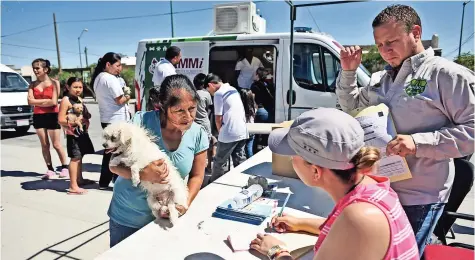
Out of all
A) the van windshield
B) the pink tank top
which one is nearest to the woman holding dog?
the pink tank top

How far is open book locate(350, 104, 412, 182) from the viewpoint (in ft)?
4.65

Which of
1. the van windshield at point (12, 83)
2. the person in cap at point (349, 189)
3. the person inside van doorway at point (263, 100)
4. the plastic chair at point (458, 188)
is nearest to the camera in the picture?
the person in cap at point (349, 189)

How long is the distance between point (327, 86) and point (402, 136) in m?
4.22

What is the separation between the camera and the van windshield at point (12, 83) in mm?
8794

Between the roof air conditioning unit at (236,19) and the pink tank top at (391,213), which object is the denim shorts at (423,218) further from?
the roof air conditioning unit at (236,19)

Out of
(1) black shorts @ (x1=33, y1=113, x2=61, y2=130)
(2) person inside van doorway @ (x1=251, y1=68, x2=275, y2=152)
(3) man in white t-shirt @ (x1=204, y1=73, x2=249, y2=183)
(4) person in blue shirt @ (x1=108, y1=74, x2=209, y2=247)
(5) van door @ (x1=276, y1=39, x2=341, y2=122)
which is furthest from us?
(2) person inside van doorway @ (x1=251, y1=68, x2=275, y2=152)

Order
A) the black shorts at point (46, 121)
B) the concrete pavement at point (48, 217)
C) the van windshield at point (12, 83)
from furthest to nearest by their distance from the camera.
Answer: the van windshield at point (12, 83) → the black shorts at point (46, 121) → the concrete pavement at point (48, 217)

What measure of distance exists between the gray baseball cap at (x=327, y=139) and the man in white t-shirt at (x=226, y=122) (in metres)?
3.02

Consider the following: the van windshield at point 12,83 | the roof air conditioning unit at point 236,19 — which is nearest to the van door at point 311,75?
the roof air conditioning unit at point 236,19

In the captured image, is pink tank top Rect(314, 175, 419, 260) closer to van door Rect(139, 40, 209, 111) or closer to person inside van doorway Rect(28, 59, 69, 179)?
person inside van doorway Rect(28, 59, 69, 179)

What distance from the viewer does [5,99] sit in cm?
837

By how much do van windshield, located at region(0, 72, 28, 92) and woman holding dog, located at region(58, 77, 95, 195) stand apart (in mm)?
6012

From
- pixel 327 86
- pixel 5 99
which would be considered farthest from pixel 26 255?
pixel 5 99

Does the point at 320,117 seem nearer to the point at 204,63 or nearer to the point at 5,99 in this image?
the point at 204,63
